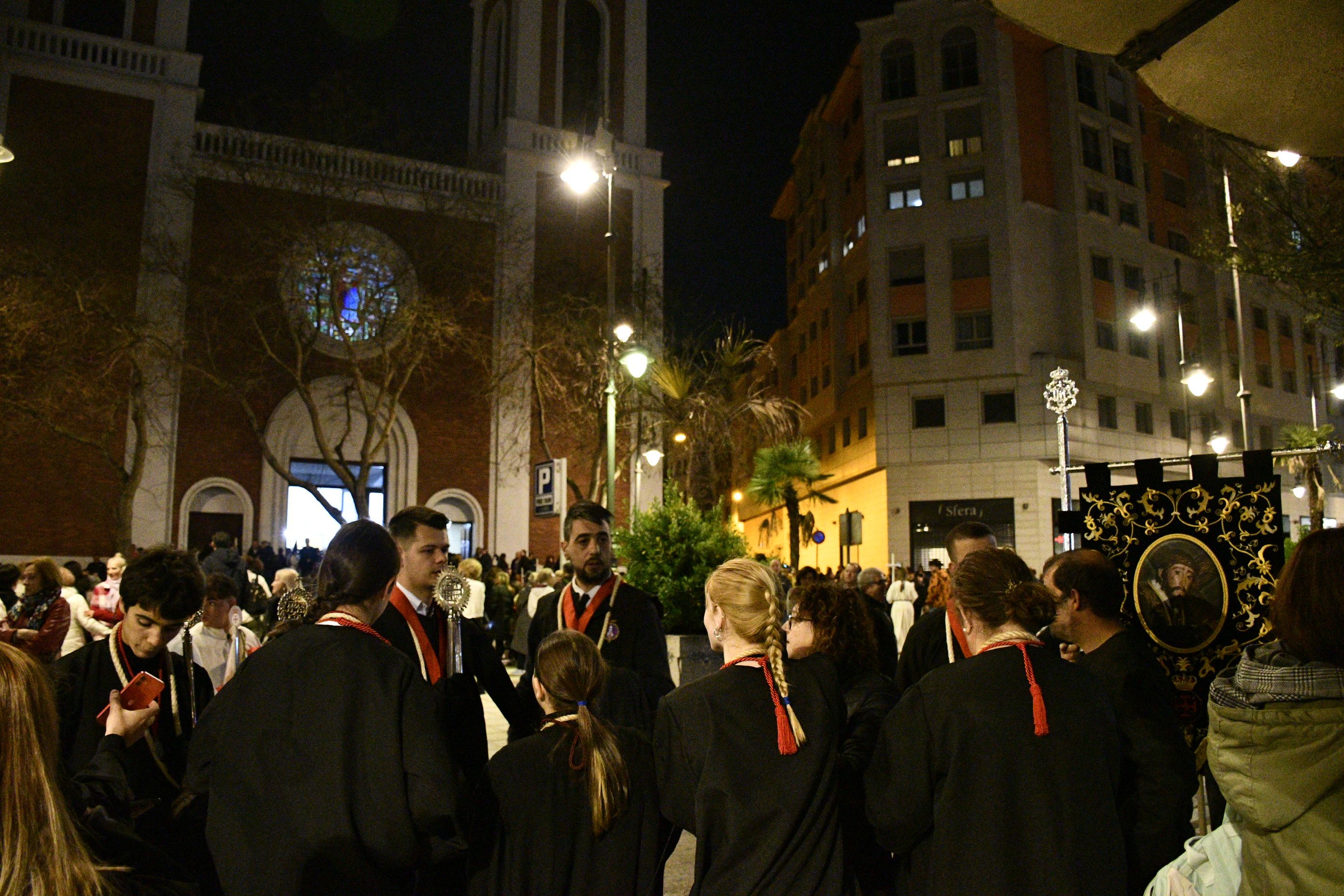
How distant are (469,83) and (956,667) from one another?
34127mm

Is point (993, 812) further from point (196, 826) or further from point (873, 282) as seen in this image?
point (873, 282)

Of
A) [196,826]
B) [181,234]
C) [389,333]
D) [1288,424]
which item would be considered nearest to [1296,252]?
[196,826]

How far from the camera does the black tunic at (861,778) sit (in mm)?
3145

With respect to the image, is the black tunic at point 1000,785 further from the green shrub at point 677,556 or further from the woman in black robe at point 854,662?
the green shrub at point 677,556

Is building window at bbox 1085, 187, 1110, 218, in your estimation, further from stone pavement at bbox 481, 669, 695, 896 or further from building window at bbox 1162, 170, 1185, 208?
stone pavement at bbox 481, 669, 695, 896

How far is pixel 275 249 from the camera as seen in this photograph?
20.7 meters

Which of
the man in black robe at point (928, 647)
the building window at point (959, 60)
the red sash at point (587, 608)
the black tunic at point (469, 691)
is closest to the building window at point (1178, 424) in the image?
the building window at point (959, 60)

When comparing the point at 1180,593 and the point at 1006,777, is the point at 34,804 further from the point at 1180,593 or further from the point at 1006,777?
the point at 1180,593

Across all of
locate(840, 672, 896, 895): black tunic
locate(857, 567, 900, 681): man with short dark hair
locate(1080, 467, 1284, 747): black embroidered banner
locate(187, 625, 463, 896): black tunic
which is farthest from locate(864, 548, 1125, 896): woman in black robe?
locate(1080, 467, 1284, 747): black embroidered banner

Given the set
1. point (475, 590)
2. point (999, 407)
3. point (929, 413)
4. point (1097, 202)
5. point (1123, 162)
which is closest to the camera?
point (475, 590)

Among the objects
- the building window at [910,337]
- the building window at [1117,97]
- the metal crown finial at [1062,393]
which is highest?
the building window at [1117,97]

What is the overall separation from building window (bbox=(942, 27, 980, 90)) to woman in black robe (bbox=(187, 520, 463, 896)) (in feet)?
118

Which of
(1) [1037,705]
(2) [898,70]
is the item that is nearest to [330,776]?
(1) [1037,705]

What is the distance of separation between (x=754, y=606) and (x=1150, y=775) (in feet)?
4.96
